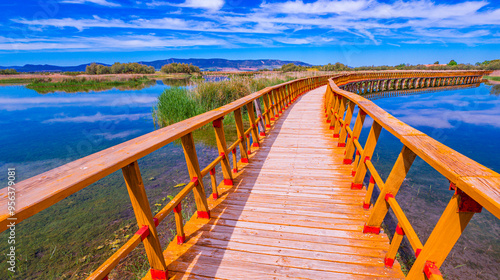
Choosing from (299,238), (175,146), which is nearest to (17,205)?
(299,238)

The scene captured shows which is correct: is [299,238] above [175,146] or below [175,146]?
above

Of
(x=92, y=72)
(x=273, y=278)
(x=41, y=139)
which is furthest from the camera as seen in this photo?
(x=92, y=72)

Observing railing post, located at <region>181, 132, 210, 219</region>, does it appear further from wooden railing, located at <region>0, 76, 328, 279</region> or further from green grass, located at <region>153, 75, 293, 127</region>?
green grass, located at <region>153, 75, 293, 127</region>

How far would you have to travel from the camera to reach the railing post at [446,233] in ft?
3.85

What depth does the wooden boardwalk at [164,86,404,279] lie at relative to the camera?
206 cm

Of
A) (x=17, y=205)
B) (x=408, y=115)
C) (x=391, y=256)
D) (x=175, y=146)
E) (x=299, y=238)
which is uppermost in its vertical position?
(x=17, y=205)

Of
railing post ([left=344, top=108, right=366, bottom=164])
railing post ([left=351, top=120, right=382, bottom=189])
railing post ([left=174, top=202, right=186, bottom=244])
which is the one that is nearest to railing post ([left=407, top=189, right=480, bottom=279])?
railing post ([left=351, top=120, right=382, bottom=189])

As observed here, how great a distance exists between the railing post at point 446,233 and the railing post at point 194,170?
76.6 inches

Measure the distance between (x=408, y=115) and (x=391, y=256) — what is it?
67.4ft

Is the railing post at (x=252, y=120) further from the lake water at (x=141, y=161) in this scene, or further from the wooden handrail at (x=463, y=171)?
the wooden handrail at (x=463, y=171)

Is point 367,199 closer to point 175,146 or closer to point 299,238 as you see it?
point 299,238

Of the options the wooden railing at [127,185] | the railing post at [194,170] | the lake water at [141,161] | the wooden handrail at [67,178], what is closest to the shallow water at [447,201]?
the lake water at [141,161]

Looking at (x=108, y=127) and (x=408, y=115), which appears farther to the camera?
(x=408, y=115)

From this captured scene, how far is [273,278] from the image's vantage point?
1986 millimetres
